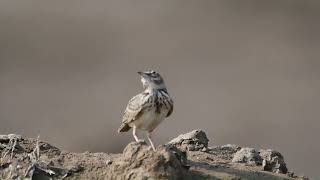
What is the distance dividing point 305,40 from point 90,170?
653 inches

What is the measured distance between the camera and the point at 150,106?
47.6ft

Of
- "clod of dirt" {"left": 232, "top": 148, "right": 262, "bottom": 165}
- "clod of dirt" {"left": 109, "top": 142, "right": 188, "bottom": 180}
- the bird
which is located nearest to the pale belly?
the bird

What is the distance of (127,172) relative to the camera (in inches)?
539

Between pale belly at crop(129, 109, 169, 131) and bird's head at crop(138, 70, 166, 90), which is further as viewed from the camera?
bird's head at crop(138, 70, 166, 90)

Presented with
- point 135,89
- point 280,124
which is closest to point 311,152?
point 280,124

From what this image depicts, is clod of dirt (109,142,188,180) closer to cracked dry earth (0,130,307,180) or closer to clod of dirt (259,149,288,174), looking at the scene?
cracked dry earth (0,130,307,180)

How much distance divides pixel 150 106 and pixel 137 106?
14 cm

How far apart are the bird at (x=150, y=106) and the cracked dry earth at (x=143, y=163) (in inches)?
13.0

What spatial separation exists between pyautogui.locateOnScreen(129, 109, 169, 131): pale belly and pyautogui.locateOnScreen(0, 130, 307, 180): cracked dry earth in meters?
0.28

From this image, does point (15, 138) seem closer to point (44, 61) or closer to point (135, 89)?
point (135, 89)

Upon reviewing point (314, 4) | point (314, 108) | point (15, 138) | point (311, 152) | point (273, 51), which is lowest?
point (15, 138)

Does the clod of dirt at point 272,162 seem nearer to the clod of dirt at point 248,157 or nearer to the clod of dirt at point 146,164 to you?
the clod of dirt at point 248,157

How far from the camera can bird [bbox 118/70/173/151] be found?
1455 centimetres

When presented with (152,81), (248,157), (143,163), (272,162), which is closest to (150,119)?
(152,81)
